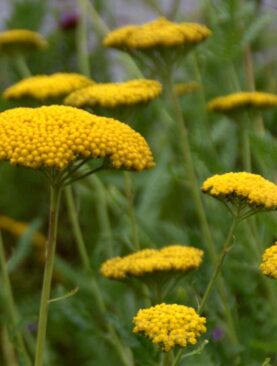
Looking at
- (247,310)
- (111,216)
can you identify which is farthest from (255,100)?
(111,216)

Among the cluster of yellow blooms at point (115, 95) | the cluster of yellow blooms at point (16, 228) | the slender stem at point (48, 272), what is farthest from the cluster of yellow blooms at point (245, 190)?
the cluster of yellow blooms at point (16, 228)

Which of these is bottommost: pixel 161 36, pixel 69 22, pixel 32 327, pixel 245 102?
pixel 32 327

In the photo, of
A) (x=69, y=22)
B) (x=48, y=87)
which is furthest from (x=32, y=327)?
(x=69, y=22)

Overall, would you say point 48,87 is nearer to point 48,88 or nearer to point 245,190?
point 48,88

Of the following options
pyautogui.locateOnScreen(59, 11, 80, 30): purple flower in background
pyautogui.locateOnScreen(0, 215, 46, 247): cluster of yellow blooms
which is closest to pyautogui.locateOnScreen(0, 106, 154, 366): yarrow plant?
pyautogui.locateOnScreen(0, 215, 46, 247): cluster of yellow blooms

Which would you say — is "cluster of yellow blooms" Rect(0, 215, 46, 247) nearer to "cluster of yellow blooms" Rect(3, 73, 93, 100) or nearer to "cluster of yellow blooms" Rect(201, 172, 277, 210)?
"cluster of yellow blooms" Rect(3, 73, 93, 100)

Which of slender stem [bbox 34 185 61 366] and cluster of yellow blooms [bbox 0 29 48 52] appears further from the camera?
cluster of yellow blooms [bbox 0 29 48 52]
